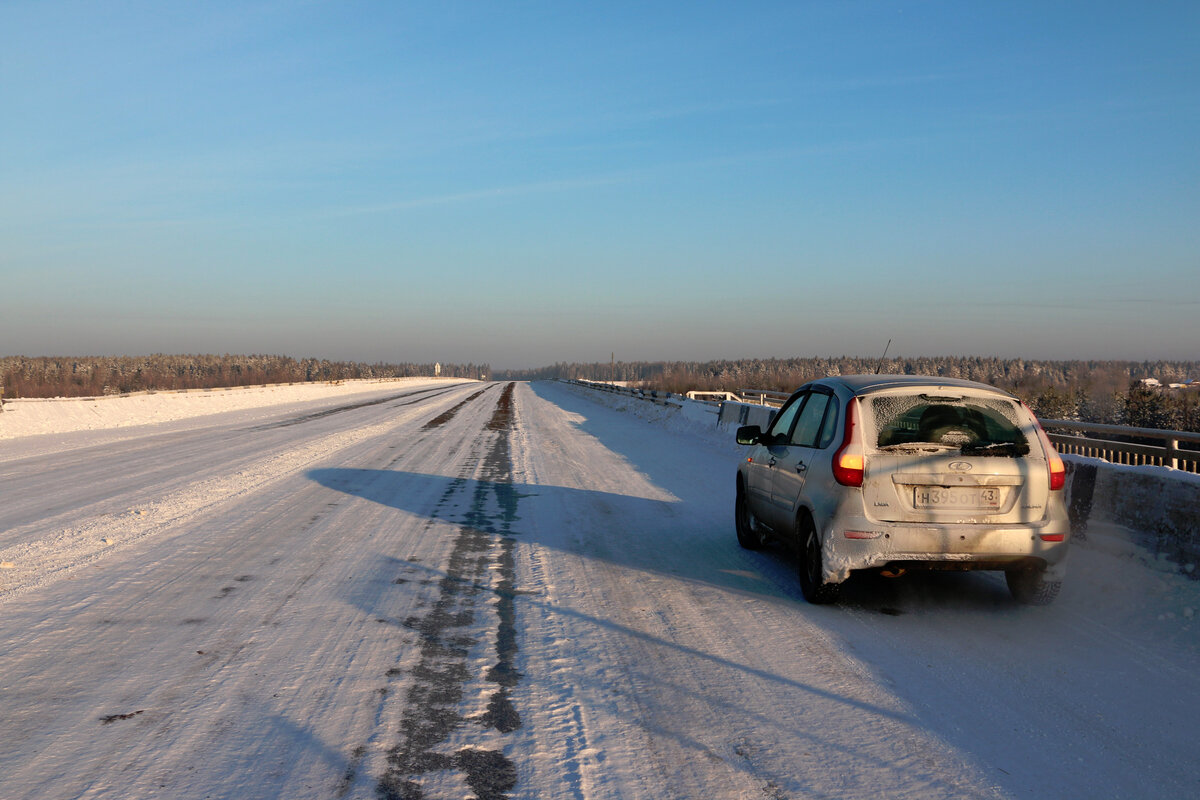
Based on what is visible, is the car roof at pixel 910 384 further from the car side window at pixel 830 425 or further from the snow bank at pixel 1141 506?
the snow bank at pixel 1141 506

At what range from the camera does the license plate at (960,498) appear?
Answer: 5.80 m

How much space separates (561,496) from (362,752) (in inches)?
321

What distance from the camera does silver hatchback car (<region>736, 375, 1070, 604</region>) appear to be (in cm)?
578

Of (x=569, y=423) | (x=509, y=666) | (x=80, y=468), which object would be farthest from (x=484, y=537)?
(x=569, y=423)

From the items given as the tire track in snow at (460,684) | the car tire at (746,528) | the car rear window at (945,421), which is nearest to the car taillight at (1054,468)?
the car rear window at (945,421)

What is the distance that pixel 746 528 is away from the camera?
8.39 meters

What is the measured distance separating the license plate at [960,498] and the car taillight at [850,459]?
0.45 metres

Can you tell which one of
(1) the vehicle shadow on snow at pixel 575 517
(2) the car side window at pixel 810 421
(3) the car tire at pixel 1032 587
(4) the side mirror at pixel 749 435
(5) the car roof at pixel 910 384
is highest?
(5) the car roof at pixel 910 384

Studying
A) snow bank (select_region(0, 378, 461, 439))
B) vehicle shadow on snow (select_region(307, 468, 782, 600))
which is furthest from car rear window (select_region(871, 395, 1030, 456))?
snow bank (select_region(0, 378, 461, 439))

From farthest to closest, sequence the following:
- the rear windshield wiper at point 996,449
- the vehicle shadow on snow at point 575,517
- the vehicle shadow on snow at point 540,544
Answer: the vehicle shadow on snow at point 575,517
the rear windshield wiper at point 996,449
the vehicle shadow on snow at point 540,544


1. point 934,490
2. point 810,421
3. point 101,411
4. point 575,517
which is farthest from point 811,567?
point 101,411

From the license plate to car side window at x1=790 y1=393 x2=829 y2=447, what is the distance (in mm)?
1050

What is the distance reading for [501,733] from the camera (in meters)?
3.81

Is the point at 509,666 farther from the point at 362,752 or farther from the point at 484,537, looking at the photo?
the point at 484,537
